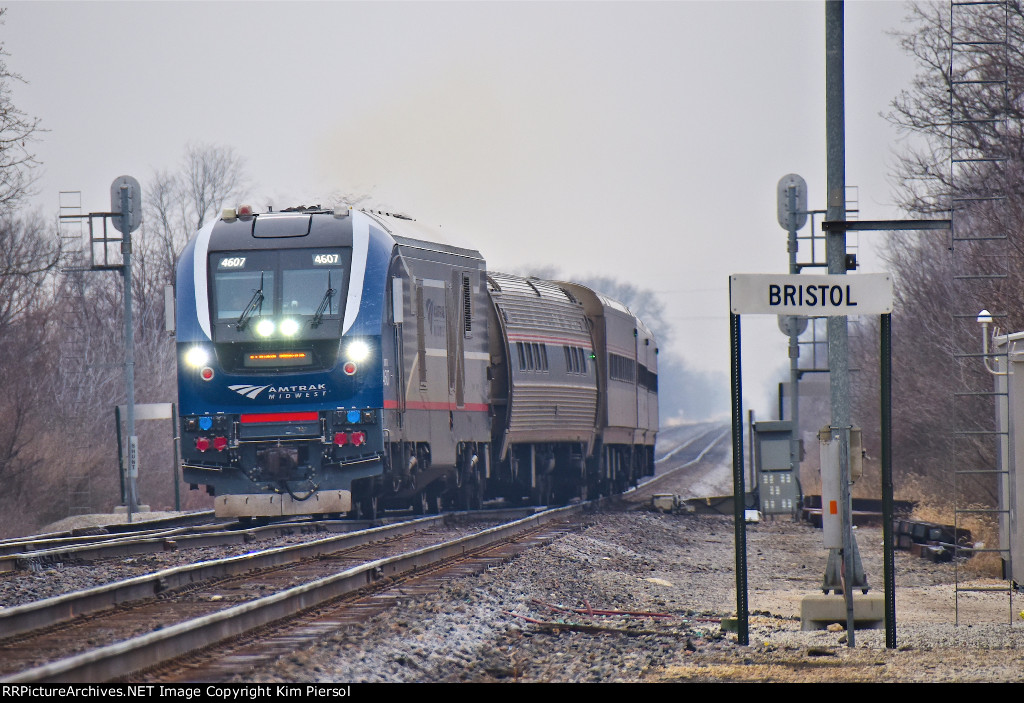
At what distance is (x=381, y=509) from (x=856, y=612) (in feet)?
39.0

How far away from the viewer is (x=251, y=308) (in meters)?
17.7

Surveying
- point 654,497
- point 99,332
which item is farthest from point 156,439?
point 654,497

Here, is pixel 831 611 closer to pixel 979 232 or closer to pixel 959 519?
pixel 959 519

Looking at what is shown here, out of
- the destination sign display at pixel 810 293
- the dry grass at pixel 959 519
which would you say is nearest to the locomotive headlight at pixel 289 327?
the dry grass at pixel 959 519

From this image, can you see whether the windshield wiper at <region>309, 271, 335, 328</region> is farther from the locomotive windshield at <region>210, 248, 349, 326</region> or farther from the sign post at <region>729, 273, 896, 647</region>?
the sign post at <region>729, 273, 896, 647</region>

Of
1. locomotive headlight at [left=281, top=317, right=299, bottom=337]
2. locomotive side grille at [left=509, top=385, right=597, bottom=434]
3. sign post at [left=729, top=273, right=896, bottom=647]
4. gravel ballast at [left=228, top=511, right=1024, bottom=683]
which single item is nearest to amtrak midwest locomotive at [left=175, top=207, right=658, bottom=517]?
locomotive headlight at [left=281, top=317, right=299, bottom=337]

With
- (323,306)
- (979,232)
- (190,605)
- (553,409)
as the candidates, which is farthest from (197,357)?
(979,232)

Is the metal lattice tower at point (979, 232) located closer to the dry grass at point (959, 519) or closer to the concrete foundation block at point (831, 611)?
the dry grass at point (959, 519)

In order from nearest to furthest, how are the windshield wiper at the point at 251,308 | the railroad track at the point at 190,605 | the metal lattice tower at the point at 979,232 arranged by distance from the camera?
the railroad track at the point at 190,605, the windshield wiper at the point at 251,308, the metal lattice tower at the point at 979,232

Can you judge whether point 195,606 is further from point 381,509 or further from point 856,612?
point 381,509

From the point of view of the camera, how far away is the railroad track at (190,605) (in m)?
7.77

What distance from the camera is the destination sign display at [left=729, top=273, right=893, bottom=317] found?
980cm

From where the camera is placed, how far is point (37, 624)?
9648mm

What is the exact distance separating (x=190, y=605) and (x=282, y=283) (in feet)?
24.9
